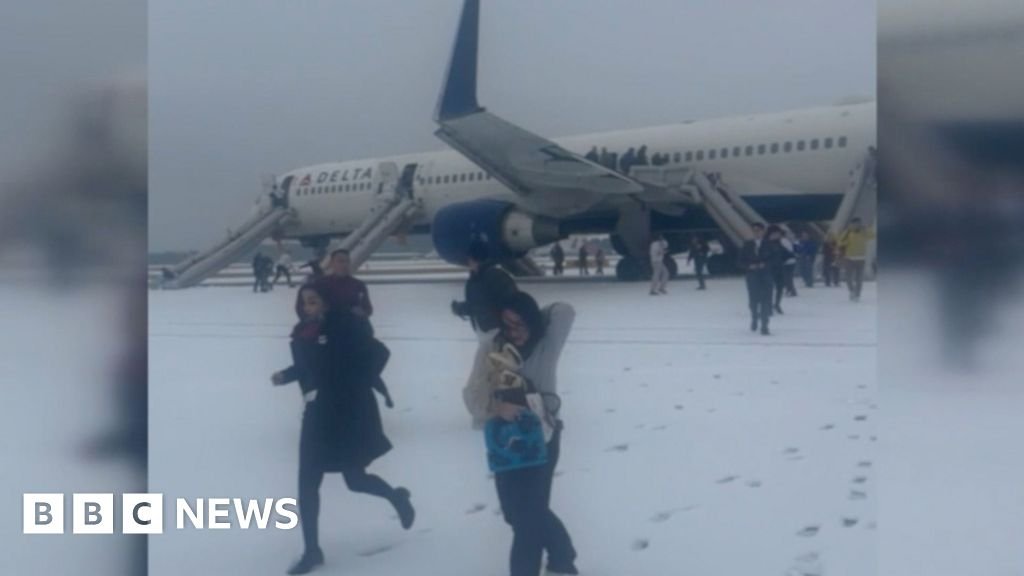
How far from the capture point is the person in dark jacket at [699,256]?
186cm

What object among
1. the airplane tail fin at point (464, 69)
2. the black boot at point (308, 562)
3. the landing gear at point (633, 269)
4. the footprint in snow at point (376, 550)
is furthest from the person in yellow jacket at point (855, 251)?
the black boot at point (308, 562)

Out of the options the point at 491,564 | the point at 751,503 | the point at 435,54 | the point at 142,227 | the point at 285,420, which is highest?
the point at 435,54

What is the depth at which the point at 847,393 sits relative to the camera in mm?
1819

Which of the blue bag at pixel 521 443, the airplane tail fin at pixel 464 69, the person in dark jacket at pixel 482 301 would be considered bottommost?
the blue bag at pixel 521 443

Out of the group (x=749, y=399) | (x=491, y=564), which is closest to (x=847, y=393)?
(x=749, y=399)

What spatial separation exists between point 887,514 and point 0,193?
169cm

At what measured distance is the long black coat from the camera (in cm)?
185

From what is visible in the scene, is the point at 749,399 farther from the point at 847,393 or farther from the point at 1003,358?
the point at 1003,358

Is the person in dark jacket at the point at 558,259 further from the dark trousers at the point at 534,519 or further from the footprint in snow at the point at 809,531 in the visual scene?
the footprint in snow at the point at 809,531

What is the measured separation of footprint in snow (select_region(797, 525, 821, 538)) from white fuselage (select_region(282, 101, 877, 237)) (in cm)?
60

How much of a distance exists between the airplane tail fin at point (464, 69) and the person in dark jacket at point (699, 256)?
0.46 meters

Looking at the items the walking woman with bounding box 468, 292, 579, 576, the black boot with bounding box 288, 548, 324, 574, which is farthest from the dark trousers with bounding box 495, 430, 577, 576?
the black boot with bounding box 288, 548, 324, 574

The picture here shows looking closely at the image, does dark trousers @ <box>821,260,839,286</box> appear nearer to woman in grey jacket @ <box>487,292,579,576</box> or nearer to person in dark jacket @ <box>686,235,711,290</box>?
person in dark jacket @ <box>686,235,711,290</box>

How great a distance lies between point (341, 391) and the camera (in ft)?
6.12
